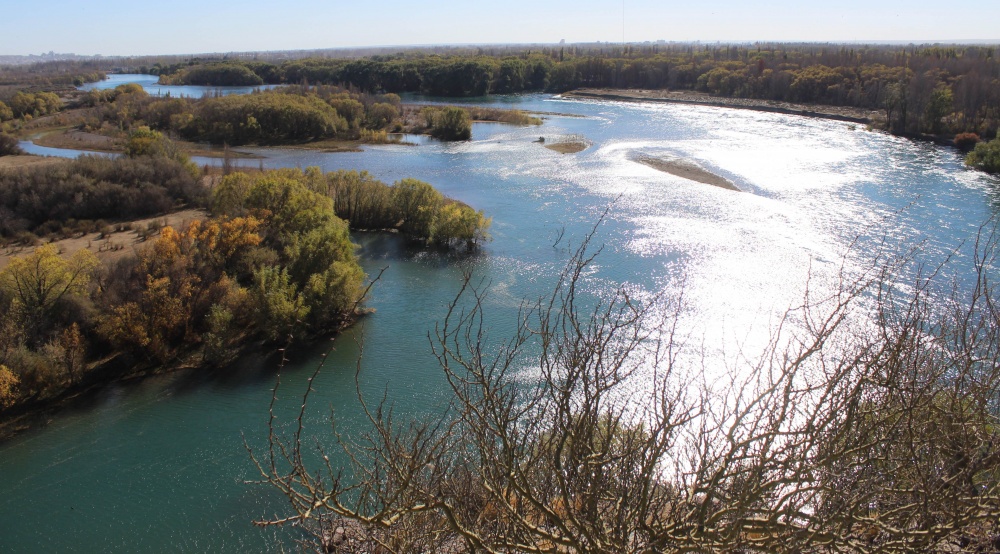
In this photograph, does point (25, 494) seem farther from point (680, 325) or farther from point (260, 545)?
point (680, 325)

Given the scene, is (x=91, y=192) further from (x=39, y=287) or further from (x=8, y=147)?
(x=8, y=147)

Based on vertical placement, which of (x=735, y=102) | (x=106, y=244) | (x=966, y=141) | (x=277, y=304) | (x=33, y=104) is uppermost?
(x=33, y=104)

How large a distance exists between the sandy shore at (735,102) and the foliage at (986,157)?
15346mm

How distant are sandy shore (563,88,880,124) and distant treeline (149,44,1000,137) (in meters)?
1.46

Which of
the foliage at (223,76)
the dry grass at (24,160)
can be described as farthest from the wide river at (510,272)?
the foliage at (223,76)

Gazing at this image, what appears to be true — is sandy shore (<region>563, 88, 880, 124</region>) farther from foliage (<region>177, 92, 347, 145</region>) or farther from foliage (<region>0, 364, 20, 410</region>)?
foliage (<region>0, 364, 20, 410</region>)

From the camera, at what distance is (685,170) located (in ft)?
101

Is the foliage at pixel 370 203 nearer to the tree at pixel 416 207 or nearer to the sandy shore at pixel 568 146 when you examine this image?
the tree at pixel 416 207

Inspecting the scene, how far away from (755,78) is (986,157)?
3409 centimetres

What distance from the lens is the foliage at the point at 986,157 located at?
29109mm

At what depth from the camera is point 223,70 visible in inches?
3425

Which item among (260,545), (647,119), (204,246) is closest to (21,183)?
(204,246)

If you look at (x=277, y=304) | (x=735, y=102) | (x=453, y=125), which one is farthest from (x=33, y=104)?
(x=735, y=102)

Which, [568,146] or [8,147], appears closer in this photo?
[8,147]
